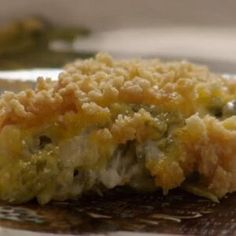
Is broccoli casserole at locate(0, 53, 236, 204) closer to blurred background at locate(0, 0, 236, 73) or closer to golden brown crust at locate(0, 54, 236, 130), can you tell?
golden brown crust at locate(0, 54, 236, 130)

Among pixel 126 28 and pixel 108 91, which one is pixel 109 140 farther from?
pixel 126 28

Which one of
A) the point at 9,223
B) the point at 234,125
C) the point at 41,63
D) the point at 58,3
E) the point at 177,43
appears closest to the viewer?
the point at 9,223

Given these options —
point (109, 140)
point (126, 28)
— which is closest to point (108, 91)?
point (109, 140)

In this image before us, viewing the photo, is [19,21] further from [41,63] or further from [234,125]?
[234,125]

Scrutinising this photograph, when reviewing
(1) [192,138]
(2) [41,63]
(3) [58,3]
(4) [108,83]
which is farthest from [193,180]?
(3) [58,3]

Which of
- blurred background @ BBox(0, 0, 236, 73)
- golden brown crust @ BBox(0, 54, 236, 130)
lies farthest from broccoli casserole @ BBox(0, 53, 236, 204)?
blurred background @ BBox(0, 0, 236, 73)
